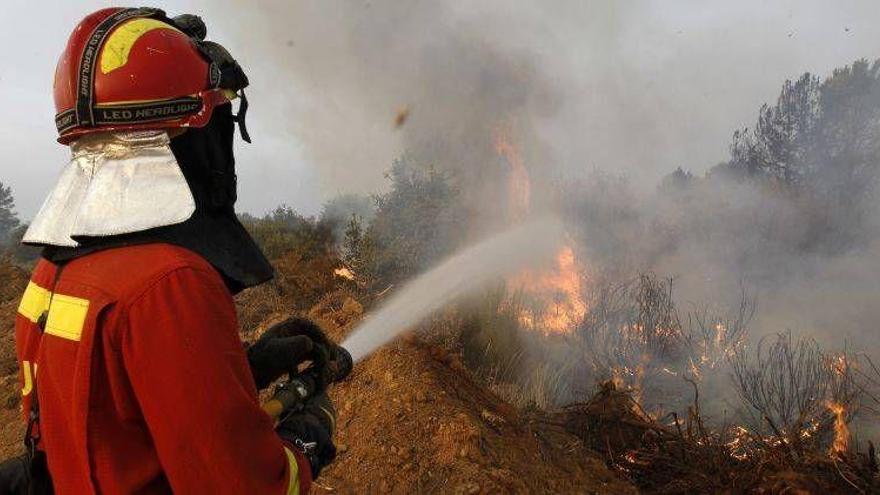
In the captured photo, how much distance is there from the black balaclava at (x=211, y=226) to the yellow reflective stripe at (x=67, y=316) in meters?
0.12

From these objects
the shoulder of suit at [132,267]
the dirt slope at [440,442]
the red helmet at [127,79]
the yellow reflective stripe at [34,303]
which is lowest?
the dirt slope at [440,442]

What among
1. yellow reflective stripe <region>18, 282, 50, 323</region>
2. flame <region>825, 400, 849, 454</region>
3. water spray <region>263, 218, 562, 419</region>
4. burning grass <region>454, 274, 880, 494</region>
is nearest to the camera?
yellow reflective stripe <region>18, 282, 50, 323</region>

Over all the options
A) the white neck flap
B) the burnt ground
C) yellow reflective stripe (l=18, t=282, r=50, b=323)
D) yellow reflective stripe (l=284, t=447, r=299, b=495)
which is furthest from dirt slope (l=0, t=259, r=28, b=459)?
yellow reflective stripe (l=284, t=447, r=299, b=495)

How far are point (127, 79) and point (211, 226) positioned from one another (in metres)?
0.42

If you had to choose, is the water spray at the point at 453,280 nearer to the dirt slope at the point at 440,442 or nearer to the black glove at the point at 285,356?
the dirt slope at the point at 440,442

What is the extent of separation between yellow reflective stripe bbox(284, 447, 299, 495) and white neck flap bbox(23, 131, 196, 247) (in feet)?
2.17

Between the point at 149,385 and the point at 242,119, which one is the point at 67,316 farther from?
the point at 242,119

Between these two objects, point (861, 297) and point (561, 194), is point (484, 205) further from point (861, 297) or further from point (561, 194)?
point (861, 297)

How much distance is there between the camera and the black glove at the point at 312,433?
155 cm

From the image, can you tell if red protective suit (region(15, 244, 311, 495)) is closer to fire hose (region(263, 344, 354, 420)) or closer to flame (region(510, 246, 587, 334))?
fire hose (region(263, 344, 354, 420))

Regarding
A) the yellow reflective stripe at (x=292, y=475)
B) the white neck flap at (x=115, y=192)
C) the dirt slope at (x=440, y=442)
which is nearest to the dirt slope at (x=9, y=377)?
the dirt slope at (x=440, y=442)

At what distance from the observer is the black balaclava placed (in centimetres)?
129

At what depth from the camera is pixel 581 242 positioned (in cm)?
1080

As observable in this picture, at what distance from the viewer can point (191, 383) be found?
1106 millimetres
